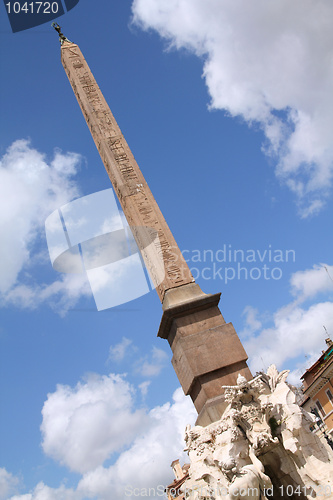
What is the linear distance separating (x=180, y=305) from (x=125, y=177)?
3883mm

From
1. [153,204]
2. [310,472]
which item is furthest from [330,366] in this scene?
[310,472]

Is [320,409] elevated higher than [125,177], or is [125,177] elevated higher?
[125,177]

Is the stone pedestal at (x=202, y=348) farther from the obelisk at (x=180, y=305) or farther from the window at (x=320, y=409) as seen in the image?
the window at (x=320, y=409)

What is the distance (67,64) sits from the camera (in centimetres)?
1305

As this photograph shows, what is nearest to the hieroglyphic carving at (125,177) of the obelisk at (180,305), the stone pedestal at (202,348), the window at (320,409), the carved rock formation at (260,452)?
the obelisk at (180,305)

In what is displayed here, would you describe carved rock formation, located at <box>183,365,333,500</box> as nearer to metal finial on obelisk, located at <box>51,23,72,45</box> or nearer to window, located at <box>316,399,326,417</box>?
metal finial on obelisk, located at <box>51,23,72,45</box>

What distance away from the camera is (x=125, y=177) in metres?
10.4

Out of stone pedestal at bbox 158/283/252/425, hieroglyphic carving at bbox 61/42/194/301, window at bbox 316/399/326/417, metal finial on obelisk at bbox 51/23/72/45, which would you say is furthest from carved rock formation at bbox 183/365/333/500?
window at bbox 316/399/326/417

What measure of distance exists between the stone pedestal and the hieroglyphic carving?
0.76m

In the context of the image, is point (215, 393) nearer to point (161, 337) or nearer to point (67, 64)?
point (161, 337)

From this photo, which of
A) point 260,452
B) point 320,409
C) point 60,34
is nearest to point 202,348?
point 260,452

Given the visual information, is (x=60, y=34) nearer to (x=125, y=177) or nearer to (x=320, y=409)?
(x=125, y=177)

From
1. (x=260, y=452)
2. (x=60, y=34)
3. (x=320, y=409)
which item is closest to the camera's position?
(x=260, y=452)

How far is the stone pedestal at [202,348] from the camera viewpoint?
7.21 metres
